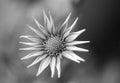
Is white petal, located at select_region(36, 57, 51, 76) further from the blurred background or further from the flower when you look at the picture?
the blurred background

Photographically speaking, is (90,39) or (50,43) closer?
(50,43)

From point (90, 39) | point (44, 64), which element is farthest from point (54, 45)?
point (90, 39)

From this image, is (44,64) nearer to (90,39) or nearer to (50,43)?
(50,43)

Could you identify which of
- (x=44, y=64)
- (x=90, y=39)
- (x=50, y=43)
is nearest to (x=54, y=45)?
(x=50, y=43)

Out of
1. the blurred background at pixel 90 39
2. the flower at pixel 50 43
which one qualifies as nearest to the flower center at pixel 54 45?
the flower at pixel 50 43

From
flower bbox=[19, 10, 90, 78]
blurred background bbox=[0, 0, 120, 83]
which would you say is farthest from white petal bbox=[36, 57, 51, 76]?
blurred background bbox=[0, 0, 120, 83]

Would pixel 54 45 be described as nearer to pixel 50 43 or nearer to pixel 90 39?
pixel 50 43

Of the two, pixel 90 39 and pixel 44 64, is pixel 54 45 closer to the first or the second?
pixel 44 64

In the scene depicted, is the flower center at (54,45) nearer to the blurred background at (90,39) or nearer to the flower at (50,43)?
the flower at (50,43)

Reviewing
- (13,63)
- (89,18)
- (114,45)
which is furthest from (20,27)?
(114,45)
